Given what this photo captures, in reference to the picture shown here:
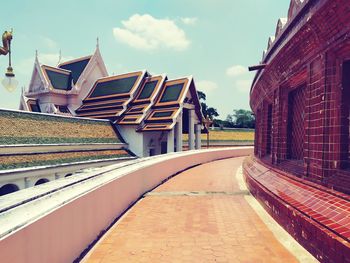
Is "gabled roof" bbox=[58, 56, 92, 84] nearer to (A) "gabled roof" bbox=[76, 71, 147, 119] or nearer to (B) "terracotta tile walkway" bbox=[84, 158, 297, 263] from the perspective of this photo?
(A) "gabled roof" bbox=[76, 71, 147, 119]

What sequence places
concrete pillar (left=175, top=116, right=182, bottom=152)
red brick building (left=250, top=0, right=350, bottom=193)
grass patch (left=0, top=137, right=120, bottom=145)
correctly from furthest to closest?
concrete pillar (left=175, top=116, right=182, bottom=152)
grass patch (left=0, top=137, right=120, bottom=145)
red brick building (left=250, top=0, right=350, bottom=193)

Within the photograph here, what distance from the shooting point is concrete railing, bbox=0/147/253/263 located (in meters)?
2.68

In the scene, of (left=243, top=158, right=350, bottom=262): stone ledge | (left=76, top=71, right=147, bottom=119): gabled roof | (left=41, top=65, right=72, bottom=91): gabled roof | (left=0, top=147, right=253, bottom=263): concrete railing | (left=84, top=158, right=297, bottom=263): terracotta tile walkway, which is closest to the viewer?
(left=0, top=147, right=253, bottom=263): concrete railing

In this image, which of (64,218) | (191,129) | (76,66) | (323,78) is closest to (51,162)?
(64,218)

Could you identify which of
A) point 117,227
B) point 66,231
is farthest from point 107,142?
point 66,231

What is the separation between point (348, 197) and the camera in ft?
12.4

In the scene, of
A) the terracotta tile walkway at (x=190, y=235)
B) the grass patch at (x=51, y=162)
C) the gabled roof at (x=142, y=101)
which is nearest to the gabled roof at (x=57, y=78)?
the gabled roof at (x=142, y=101)

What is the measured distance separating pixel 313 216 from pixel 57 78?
3663 cm

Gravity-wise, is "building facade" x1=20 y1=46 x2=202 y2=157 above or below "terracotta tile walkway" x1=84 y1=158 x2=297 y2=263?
above

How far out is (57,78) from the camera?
34844 millimetres

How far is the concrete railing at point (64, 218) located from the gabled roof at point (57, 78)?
30741 millimetres

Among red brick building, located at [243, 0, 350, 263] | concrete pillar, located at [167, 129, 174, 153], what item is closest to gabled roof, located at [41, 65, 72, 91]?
concrete pillar, located at [167, 129, 174, 153]

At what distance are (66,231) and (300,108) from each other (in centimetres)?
571

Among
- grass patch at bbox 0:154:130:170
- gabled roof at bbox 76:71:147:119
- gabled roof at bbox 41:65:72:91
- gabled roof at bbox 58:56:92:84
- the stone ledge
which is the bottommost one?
grass patch at bbox 0:154:130:170
